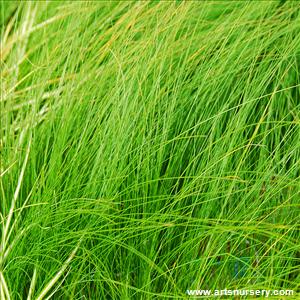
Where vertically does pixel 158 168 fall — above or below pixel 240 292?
above

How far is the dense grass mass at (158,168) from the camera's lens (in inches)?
59.5

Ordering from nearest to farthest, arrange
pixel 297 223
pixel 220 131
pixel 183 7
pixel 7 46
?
pixel 297 223
pixel 220 131
pixel 183 7
pixel 7 46

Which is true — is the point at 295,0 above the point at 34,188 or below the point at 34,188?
above

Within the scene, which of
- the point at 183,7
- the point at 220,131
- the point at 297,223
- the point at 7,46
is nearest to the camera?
the point at 297,223

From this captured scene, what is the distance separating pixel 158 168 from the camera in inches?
63.4

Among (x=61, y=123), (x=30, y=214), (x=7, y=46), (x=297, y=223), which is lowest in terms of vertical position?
(x=297, y=223)

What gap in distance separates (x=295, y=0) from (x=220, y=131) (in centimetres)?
55

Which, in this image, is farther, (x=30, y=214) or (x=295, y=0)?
(x=295, y=0)

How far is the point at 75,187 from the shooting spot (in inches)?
62.2

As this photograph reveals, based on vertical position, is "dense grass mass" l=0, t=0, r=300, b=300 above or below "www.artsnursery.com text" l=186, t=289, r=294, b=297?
above

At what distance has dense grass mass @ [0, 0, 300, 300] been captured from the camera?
151 cm

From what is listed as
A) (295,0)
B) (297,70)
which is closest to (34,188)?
(297,70)

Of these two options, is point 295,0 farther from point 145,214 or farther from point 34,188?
point 34,188

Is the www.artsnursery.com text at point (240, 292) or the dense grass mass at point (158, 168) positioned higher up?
the dense grass mass at point (158, 168)
